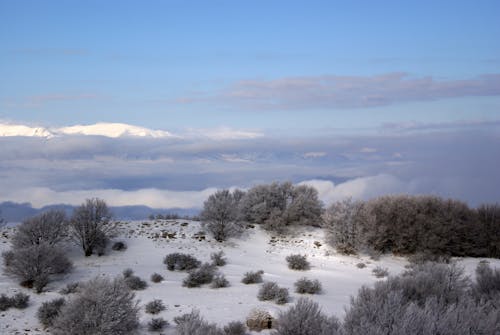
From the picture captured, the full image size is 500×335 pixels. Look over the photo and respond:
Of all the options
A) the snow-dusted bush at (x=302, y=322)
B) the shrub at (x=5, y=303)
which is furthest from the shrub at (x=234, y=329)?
the shrub at (x=5, y=303)

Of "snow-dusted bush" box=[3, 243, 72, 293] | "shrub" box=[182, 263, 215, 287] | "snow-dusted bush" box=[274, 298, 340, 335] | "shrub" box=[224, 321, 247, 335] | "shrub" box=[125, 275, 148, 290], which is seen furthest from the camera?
"shrub" box=[182, 263, 215, 287]

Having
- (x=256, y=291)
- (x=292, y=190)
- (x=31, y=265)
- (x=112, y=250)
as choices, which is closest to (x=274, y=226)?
(x=292, y=190)

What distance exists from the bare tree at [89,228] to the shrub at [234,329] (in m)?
12.3

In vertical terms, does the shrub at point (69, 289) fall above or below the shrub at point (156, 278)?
above

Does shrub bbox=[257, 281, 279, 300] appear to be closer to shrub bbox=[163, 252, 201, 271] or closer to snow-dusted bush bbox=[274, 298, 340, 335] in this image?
snow-dusted bush bbox=[274, 298, 340, 335]

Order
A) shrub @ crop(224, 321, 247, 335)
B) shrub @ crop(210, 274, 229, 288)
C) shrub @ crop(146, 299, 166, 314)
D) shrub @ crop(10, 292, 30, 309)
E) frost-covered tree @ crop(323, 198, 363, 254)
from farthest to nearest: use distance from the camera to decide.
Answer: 1. frost-covered tree @ crop(323, 198, 363, 254)
2. shrub @ crop(210, 274, 229, 288)
3. shrub @ crop(10, 292, 30, 309)
4. shrub @ crop(146, 299, 166, 314)
5. shrub @ crop(224, 321, 247, 335)

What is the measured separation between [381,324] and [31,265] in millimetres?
12461

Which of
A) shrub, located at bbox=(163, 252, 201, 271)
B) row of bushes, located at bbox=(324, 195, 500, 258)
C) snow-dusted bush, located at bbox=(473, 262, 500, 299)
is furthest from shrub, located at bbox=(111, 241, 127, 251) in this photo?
snow-dusted bush, located at bbox=(473, 262, 500, 299)

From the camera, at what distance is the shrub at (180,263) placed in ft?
63.2

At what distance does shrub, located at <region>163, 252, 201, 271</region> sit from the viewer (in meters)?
19.3

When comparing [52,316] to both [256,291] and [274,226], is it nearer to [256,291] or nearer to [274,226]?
[256,291]

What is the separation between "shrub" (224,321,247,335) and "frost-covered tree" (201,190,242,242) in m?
14.0

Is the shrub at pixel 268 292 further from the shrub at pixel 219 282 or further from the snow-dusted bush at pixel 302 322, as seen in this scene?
the snow-dusted bush at pixel 302 322

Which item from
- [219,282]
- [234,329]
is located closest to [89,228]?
[219,282]
